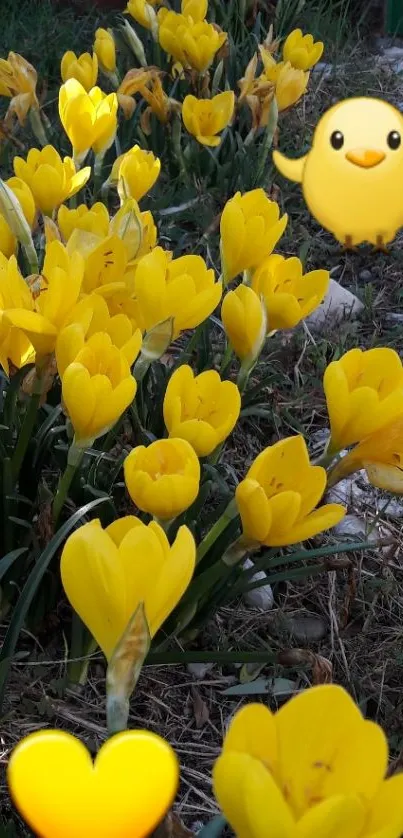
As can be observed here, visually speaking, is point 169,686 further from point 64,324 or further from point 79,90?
point 79,90

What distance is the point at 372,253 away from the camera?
250 cm

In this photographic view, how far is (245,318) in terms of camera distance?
108cm

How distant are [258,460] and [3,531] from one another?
18.6 inches

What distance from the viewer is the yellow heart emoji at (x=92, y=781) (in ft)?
1.35

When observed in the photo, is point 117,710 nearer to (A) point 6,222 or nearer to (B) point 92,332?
(B) point 92,332

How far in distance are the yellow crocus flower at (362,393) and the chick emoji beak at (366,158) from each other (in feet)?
3.49

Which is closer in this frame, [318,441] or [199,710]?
[199,710]

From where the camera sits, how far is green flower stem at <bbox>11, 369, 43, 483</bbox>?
1.06 m

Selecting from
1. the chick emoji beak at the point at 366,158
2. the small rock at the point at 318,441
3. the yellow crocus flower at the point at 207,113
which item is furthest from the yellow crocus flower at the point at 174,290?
the yellow crocus flower at the point at 207,113

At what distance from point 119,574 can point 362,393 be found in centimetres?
39

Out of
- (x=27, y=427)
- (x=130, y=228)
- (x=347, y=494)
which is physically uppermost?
(x=130, y=228)

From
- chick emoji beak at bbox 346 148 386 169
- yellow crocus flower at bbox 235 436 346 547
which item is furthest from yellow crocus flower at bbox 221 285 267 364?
chick emoji beak at bbox 346 148 386 169

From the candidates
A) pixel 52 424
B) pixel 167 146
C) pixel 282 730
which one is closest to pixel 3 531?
pixel 52 424

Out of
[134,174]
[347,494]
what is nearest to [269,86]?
[134,174]
